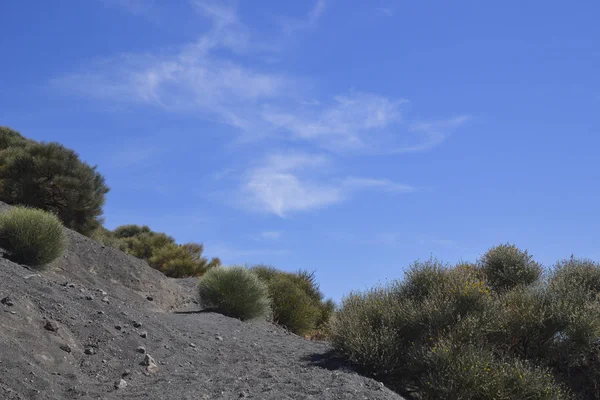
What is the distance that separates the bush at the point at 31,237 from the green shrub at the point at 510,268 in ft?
32.5

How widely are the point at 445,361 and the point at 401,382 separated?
969mm

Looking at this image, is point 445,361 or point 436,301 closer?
point 445,361

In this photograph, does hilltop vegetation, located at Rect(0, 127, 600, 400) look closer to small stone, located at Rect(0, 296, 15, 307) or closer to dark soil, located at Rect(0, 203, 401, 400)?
dark soil, located at Rect(0, 203, 401, 400)

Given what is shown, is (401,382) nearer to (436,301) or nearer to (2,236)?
(436,301)

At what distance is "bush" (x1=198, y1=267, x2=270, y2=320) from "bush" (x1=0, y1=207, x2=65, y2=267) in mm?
3830

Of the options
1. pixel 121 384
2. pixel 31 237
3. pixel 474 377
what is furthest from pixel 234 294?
pixel 474 377

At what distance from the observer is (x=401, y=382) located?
9.14m

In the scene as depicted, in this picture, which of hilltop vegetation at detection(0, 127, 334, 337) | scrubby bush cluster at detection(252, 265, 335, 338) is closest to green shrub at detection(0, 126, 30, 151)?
hilltop vegetation at detection(0, 127, 334, 337)

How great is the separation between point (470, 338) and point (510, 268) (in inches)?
223

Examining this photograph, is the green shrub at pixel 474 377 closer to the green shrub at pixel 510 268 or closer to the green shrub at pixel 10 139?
the green shrub at pixel 510 268

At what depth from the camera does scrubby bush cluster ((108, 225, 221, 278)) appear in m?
24.8

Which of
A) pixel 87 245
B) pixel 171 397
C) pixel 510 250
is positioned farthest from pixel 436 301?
pixel 87 245

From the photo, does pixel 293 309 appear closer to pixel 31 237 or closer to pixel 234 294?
pixel 234 294

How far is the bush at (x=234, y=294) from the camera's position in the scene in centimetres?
1485
